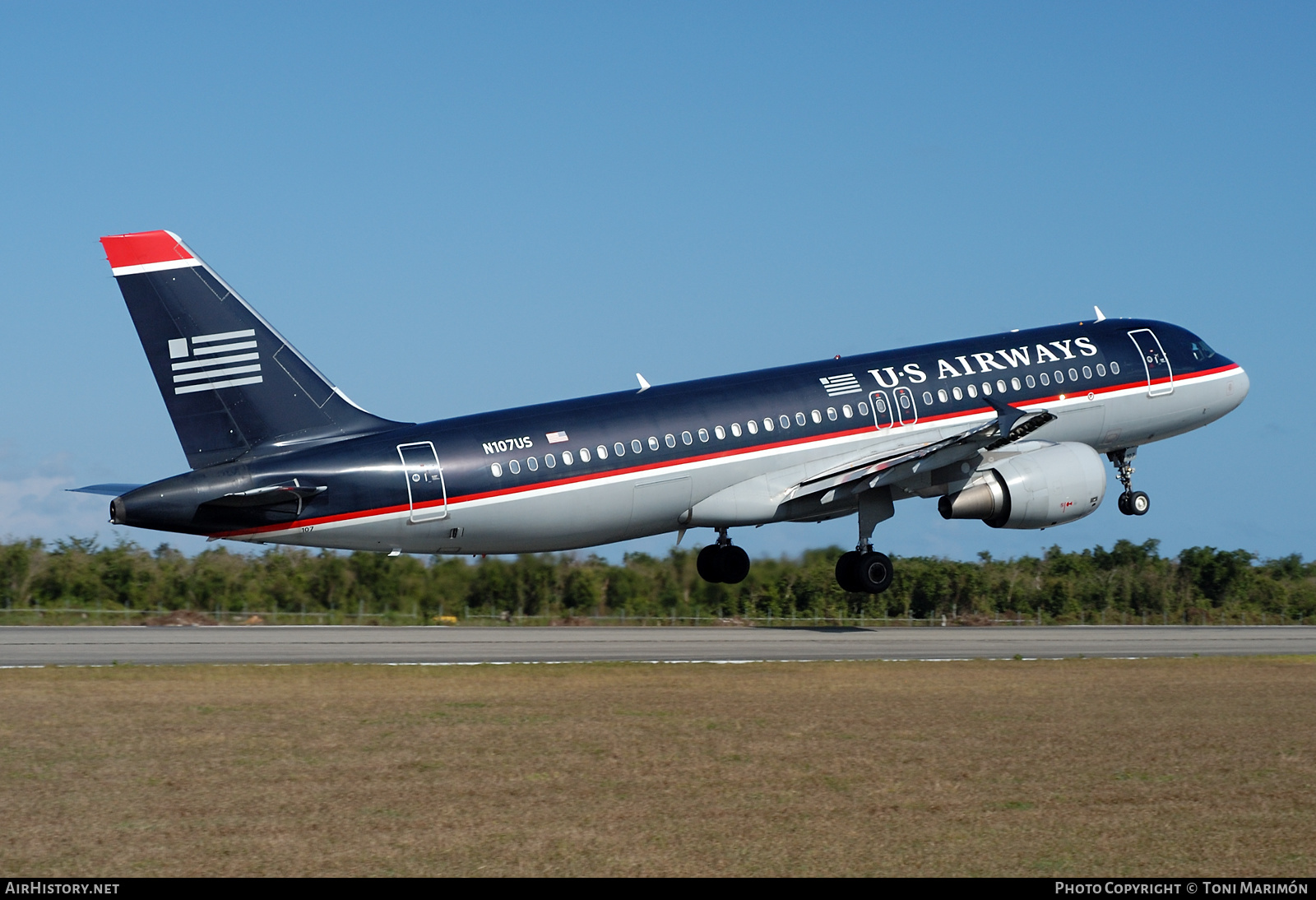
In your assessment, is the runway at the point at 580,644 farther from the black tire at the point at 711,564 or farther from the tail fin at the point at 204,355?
the tail fin at the point at 204,355

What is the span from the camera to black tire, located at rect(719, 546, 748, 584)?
43.1 metres

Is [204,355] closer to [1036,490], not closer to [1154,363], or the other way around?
[1036,490]

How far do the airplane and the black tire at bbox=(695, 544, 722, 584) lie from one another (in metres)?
0.06

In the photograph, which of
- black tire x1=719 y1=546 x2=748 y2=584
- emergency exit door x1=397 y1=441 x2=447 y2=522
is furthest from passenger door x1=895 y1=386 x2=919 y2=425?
emergency exit door x1=397 y1=441 x2=447 y2=522

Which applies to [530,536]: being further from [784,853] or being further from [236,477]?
[784,853]

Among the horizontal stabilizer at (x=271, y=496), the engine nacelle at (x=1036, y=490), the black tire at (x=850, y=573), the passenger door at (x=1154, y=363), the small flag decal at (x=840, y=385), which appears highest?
the passenger door at (x=1154, y=363)

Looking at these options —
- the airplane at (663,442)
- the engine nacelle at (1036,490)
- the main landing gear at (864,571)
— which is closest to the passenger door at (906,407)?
the airplane at (663,442)

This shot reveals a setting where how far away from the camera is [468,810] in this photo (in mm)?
17297

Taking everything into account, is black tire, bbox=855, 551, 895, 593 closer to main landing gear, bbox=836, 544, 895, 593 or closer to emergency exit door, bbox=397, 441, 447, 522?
main landing gear, bbox=836, 544, 895, 593

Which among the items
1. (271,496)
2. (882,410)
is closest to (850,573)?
(882,410)

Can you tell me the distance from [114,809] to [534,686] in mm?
11853

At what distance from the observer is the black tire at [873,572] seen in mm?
40125

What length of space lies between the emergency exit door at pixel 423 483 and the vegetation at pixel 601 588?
10.4 meters
